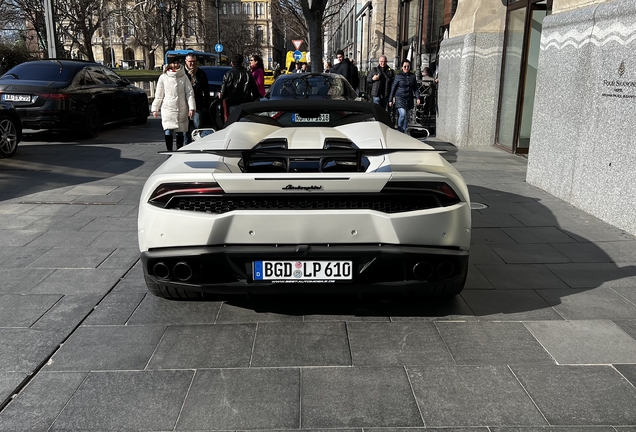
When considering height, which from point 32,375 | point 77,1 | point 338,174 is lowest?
point 32,375

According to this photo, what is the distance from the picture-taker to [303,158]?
3730mm

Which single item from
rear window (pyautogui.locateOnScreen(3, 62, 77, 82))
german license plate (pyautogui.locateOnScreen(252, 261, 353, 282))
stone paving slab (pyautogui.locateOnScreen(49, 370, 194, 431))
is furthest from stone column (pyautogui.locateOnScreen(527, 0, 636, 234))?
rear window (pyautogui.locateOnScreen(3, 62, 77, 82))

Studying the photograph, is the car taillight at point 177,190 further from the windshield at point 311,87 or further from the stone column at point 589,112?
the windshield at point 311,87

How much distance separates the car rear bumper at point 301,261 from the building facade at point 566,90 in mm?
3400

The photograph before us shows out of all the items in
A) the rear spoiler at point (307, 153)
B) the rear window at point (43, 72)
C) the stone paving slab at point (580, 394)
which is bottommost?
the stone paving slab at point (580, 394)

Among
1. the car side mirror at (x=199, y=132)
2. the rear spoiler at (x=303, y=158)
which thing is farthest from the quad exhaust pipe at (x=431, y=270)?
the car side mirror at (x=199, y=132)

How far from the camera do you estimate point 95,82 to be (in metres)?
13.8

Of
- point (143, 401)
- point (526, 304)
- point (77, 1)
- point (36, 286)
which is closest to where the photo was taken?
point (143, 401)

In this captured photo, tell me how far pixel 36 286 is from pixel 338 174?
2.57m

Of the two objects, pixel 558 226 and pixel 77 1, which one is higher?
pixel 77 1

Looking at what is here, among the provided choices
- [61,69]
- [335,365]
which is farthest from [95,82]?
[335,365]

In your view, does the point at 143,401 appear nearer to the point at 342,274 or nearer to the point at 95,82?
the point at 342,274

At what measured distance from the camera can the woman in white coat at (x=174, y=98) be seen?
9.04 m

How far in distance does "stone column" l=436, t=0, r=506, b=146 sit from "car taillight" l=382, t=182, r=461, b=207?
9.24m
